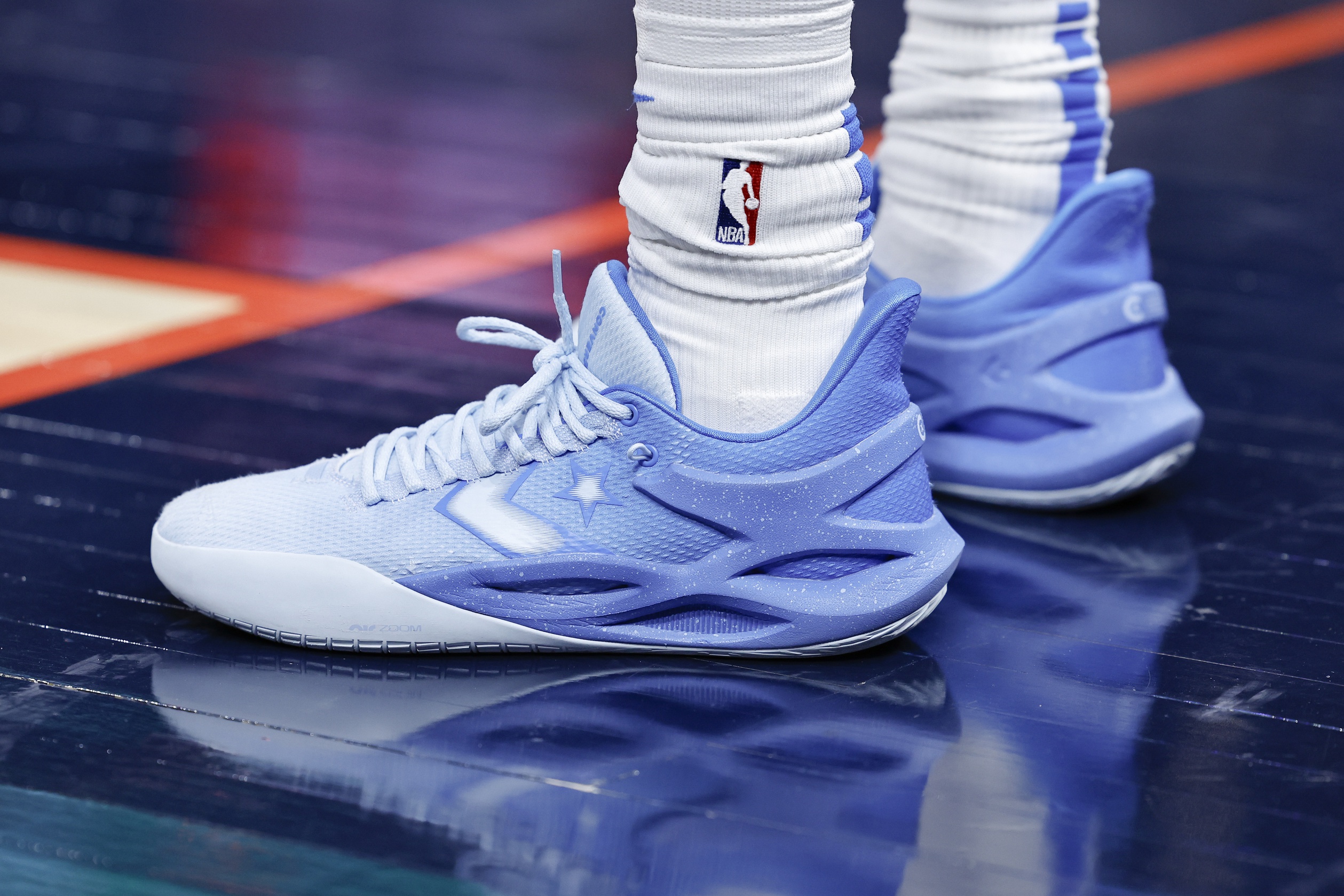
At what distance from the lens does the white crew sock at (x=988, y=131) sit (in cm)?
153

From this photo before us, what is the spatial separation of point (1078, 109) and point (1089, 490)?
365 millimetres

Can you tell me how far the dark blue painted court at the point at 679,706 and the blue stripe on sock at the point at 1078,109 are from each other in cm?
33

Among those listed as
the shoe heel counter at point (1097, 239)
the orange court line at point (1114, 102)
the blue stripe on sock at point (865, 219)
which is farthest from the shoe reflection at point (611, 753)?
the orange court line at point (1114, 102)

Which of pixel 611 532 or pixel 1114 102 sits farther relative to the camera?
pixel 1114 102

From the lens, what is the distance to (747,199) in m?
1.13

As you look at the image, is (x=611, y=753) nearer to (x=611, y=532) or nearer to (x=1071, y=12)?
(x=611, y=532)

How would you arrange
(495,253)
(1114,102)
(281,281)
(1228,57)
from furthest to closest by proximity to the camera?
(1228,57) < (1114,102) < (495,253) < (281,281)

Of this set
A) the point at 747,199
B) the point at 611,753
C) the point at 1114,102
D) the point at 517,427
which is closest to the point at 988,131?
the point at 747,199

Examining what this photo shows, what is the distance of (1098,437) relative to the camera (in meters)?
1.53

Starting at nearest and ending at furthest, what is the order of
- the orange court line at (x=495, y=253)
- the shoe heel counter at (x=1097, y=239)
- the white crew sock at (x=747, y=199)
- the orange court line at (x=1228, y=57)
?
the white crew sock at (x=747, y=199)
the shoe heel counter at (x=1097, y=239)
the orange court line at (x=495, y=253)
the orange court line at (x=1228, y=57)

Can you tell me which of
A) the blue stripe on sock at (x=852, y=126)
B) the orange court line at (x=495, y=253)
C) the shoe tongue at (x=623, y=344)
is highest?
the blue stripe on sock at (x=852, y=126)

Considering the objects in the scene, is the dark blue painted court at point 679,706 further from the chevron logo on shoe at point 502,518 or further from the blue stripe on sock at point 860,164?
the blue stripe on sock at point 860,164

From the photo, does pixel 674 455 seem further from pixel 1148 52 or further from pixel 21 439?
pixel 1148 52

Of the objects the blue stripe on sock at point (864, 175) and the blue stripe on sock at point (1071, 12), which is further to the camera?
the blue stripe on sock at point (1071, 12)
